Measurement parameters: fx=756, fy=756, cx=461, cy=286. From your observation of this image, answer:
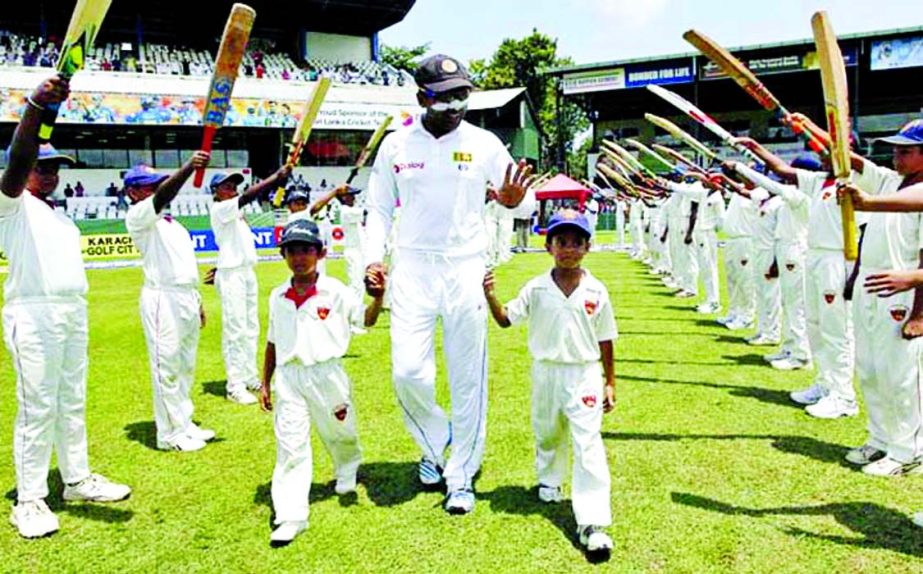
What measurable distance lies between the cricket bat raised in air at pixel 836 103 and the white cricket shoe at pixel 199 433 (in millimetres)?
4680

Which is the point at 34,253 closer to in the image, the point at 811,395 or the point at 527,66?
the point at 811,395

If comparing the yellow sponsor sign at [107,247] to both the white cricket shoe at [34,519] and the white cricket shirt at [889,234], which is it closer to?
the white cricket shoe at [34,519]

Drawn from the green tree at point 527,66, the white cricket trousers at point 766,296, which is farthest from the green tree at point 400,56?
the white cricket trousers at point 766,296

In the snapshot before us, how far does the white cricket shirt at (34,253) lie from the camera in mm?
4238

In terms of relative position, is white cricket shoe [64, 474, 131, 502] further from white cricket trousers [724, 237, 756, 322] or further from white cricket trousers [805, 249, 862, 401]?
white cricket trousers [724, 237, 756, 322]

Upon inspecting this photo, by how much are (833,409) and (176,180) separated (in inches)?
208

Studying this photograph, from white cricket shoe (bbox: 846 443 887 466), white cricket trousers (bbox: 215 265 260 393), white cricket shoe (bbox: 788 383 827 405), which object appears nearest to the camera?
white cricket shoe (bbox: 846 443 887 466)

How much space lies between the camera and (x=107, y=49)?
36656 millimetres

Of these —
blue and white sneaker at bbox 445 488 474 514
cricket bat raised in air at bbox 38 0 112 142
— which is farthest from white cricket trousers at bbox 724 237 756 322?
cricket bat raised in air at bbox 38 0 112 142

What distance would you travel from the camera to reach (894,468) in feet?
15.6

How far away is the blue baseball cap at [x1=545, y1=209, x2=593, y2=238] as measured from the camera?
3.98 m

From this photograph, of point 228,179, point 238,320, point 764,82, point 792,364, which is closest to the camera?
point 228,179

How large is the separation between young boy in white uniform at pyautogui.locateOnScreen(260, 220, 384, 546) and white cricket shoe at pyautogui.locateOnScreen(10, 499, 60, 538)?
4.14 feet

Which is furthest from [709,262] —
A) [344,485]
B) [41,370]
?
[41,370]
